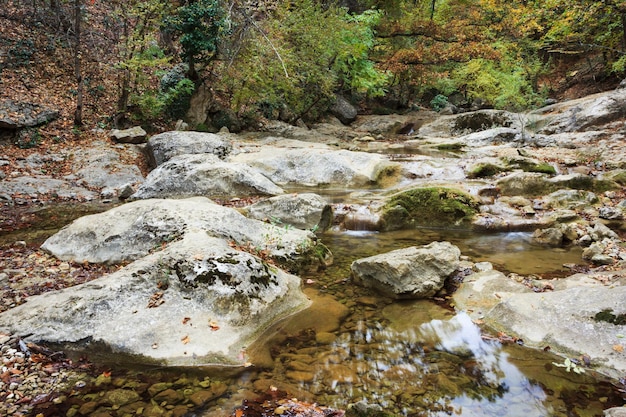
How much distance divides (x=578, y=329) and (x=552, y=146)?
40.3ft

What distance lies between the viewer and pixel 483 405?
9.88 feet

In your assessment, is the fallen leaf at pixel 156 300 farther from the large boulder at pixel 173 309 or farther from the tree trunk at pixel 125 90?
the tree trunk at pixel 125 90

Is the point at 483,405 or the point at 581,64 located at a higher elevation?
the point at 581,64

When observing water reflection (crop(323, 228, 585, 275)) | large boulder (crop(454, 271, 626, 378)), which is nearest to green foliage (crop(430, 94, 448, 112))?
water reflection (crop(323, 228, 585, 275))

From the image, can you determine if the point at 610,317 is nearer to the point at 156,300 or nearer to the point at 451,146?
the point at 156,300

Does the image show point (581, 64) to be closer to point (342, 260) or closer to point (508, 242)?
point (508, 242)

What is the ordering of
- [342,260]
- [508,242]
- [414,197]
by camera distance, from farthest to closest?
1. [414,197]
2. [508,242]
3. [342,260]

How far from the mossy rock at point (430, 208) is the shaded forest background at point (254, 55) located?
4201 mm

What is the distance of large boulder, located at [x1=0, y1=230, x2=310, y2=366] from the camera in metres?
3.39

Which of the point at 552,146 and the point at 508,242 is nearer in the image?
the point at 508,242

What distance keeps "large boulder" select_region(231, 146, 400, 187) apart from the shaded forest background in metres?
2.87

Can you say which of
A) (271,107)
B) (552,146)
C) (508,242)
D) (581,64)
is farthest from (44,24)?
(581,64)

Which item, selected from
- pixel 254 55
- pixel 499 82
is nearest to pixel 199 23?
pixel 254 55

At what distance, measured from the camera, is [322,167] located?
11.4 meters
